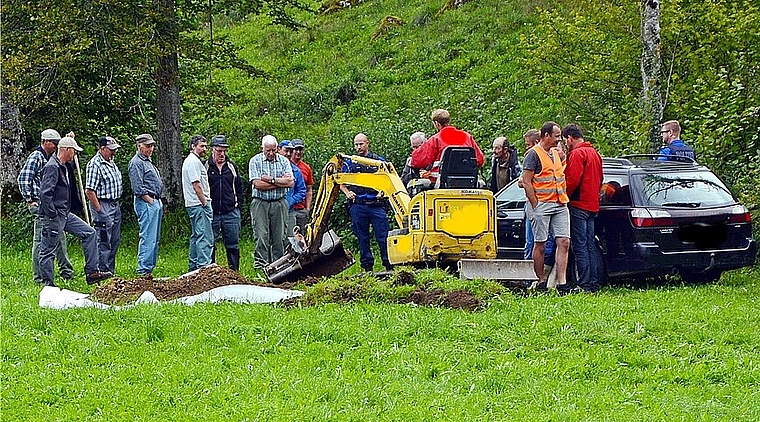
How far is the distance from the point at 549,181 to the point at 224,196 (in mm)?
4780

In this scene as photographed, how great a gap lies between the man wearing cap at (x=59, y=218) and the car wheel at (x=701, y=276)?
283 inches

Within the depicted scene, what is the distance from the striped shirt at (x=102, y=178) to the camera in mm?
12352

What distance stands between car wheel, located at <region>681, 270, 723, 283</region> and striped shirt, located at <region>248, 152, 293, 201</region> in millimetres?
5498

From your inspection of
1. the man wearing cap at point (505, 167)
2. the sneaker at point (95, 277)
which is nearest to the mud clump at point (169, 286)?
the sneaker at point (95, 277)

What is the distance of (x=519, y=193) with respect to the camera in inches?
488

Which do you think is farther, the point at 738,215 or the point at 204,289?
the point at 738,215

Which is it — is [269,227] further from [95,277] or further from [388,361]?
[388,361]

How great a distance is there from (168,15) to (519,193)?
25.7 ft

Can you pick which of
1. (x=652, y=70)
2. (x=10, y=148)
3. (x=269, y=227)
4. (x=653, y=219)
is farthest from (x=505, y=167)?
(x=10, y=148)

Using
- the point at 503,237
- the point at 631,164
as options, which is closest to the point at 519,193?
the point at 503,237

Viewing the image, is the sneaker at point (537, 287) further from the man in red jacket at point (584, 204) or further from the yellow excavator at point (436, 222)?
the yellow excavator at point (436, 222)

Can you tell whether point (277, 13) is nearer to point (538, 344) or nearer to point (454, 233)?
point (454, 233)

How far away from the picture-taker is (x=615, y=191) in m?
11.4

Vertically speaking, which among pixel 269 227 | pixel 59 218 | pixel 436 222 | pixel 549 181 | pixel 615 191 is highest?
pixel 549 181
